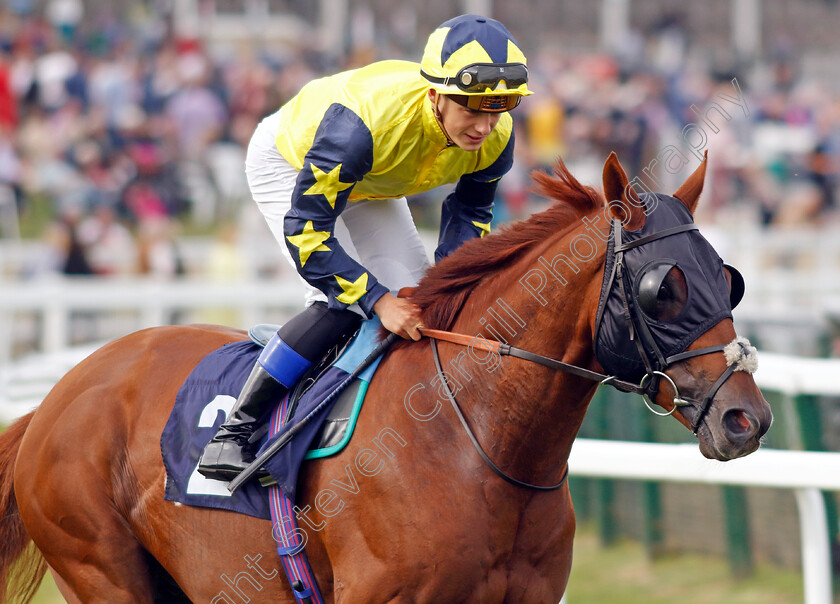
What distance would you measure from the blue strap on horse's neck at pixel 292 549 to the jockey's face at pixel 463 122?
942mm

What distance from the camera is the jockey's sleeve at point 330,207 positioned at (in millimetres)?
2916

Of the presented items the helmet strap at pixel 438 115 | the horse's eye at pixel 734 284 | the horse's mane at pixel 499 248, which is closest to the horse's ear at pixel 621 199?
the horse's mane at pixel 499 248

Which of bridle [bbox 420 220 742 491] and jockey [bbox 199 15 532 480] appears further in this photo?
jockey [bbox 199 15 532 480]

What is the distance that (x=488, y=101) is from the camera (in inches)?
113

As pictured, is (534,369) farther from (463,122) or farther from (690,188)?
(463,122)

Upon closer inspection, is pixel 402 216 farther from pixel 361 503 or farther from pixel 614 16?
pixel 614 16

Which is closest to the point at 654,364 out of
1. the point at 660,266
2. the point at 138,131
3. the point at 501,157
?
the point at 660,266

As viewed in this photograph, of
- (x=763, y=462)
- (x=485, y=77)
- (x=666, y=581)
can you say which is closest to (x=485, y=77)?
(x=485, y=77)

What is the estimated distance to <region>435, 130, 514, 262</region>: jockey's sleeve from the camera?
133 inches

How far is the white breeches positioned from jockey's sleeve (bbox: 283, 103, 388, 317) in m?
0.41

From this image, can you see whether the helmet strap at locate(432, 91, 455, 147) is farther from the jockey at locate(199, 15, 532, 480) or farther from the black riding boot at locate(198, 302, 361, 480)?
the black riding boot at locate(198, 302, 361, 480)

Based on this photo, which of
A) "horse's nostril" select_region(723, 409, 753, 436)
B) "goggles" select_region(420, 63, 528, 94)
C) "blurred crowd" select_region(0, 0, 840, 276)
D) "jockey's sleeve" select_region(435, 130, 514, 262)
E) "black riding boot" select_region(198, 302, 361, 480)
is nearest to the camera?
"horse's nostril" select_region(723, 409, 753, 436)

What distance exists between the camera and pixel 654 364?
2521 millimetres

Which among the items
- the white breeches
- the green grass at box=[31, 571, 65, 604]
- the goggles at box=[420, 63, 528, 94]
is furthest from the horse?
the green grass at box=[31, 571, 65, 604]
